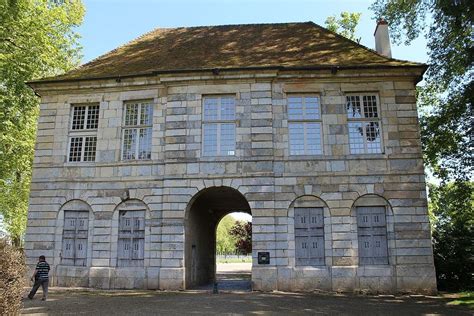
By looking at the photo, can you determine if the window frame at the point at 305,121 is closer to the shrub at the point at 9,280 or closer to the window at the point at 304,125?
the window at the point at 304,125

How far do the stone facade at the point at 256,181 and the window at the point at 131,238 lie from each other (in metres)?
0.24

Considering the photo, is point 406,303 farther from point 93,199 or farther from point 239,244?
point 239,244

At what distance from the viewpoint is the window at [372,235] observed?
45.5 ft

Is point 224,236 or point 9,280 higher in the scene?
point 224,236

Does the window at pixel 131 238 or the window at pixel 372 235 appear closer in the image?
the window at pixel 372 235

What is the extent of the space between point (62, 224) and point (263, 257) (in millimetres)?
7202

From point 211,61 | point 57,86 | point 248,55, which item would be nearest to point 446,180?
point 248,55

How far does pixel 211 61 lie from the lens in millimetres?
16250

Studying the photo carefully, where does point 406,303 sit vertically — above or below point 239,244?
below

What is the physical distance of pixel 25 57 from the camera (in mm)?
17453

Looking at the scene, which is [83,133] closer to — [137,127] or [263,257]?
[137,127]

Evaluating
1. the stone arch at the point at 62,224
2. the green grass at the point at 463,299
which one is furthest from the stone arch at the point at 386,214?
Answer: the stone arch at the point at 62,224

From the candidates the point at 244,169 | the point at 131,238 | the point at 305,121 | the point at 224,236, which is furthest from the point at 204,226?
the point at 224,236

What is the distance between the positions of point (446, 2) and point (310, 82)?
4.94 metres
